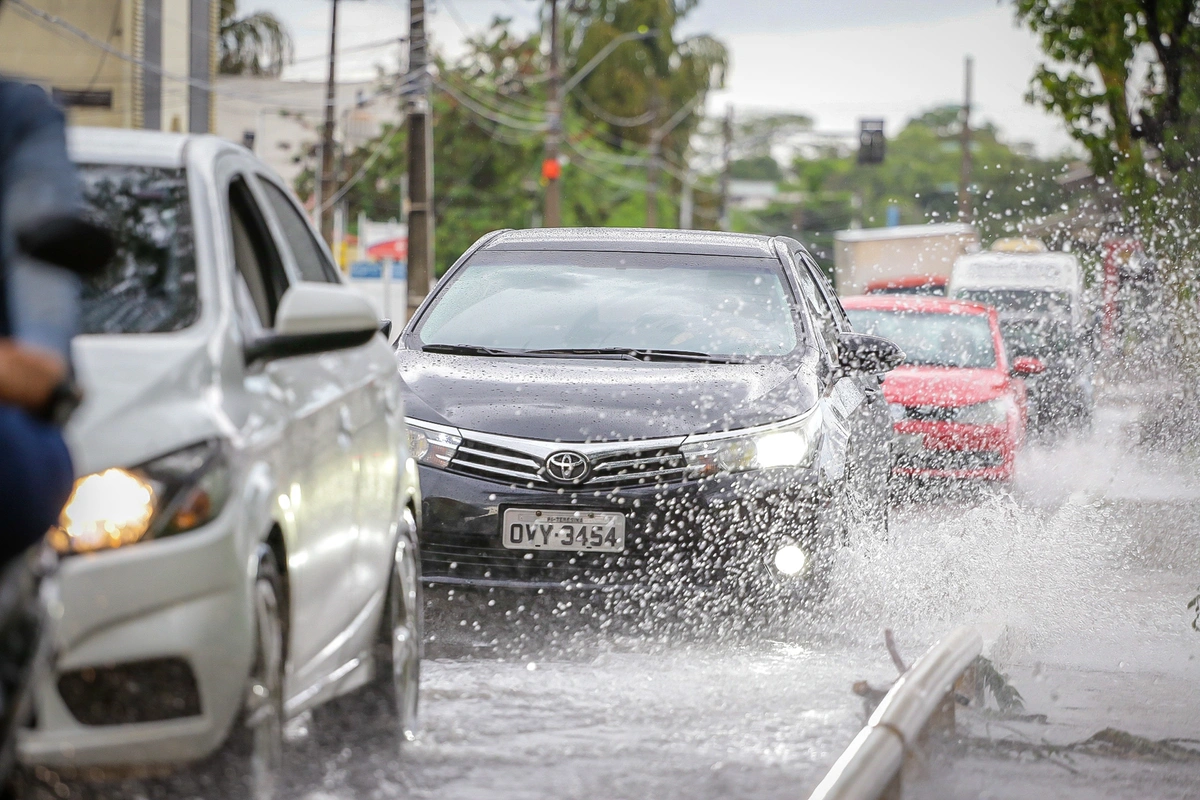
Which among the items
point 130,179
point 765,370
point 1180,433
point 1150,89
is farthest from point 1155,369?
point 130,179

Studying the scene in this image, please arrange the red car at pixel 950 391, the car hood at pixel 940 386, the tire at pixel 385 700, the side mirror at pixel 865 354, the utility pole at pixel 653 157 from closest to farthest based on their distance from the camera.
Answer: the tire at pixel 385 700 < the side mirror at pixel 865 354 < the red car at pixel 950 391 < the car hood at pixel 940 386 < the utility pole at pixel 653 157

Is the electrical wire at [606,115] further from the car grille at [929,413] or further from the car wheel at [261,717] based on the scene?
the car wheel at [261,717]

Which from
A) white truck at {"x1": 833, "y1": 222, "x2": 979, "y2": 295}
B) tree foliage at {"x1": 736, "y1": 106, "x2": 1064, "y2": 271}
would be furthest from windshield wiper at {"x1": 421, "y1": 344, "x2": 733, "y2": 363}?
tree foliage at {"x1": 736, "y1": 106, "x2": 1064, "y2": 271}

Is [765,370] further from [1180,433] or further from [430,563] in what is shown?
[1180,433]

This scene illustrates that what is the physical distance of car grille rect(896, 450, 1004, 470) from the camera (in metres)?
13.4

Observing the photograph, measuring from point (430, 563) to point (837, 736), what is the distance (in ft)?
6.65

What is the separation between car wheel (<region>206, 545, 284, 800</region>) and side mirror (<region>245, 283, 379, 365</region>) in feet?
1.42

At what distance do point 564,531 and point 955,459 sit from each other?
726 centimetres

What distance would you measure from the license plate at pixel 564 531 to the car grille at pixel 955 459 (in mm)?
6877

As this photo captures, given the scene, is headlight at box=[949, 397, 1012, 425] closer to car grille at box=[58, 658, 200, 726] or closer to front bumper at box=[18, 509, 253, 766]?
front bumper at box=[18, 509, 253, 766]

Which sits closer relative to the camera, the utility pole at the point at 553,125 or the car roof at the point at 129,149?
the car roof at the point at 129,149

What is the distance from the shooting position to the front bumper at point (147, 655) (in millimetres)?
3037

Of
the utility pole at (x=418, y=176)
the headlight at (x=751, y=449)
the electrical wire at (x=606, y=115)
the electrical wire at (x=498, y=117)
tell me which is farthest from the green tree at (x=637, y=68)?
the headlight at (x=751, y=449)

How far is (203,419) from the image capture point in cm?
336
